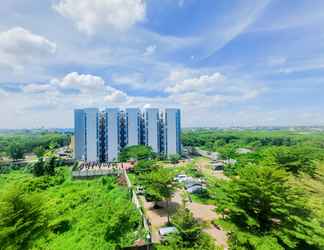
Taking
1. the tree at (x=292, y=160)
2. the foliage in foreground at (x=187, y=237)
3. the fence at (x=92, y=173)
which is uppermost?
the tree at (x=292, y=160)

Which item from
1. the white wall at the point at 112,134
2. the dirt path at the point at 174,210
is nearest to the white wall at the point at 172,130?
the white wall at the point at 112,134

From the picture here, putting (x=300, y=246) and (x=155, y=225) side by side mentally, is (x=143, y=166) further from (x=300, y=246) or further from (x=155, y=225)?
(x=300, y=246)

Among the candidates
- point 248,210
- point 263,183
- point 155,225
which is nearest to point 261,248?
point 248,210

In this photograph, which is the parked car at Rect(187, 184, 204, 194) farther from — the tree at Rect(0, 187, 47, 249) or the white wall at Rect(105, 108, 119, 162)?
the white wall at Rect(105, 108, 119, 162)

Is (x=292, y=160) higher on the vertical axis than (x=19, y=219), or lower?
higher

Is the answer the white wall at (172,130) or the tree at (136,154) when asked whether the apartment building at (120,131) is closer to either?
the white wall at (172,130)

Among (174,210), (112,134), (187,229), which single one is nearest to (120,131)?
(112,134)

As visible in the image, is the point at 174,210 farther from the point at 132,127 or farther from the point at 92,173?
the point at 132,127
